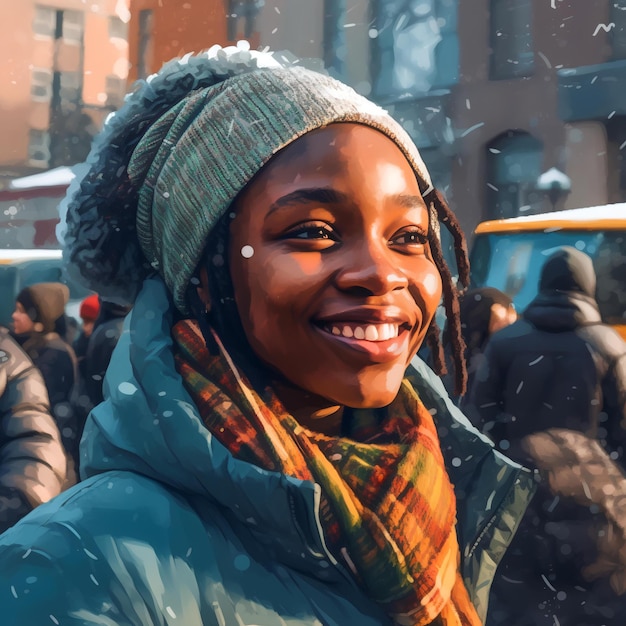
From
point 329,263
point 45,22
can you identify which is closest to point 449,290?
point 329,263

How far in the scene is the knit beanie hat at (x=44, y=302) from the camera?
1525mm

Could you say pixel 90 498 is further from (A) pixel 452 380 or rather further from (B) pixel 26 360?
(A) pixel 452 380

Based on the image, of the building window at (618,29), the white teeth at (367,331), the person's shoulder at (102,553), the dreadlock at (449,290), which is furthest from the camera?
the building window at (618,29)

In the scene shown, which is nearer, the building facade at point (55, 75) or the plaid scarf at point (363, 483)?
the plaid scarf at point (363, 483)

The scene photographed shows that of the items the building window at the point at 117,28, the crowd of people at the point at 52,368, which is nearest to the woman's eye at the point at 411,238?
the crowd of people at the point at 52,368

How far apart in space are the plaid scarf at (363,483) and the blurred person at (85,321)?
1.38ft

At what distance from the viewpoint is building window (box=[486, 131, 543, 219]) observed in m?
1.70

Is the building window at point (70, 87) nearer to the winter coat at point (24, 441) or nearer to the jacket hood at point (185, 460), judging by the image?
the winter coat at point (24, 441)

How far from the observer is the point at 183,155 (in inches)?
44.3

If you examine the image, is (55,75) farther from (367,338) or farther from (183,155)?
(367,338)

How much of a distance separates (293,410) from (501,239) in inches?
28.8

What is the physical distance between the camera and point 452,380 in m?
1.63

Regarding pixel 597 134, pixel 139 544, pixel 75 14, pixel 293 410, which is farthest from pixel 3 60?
pixel 597 134

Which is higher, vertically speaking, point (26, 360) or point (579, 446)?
point (26, 360)
